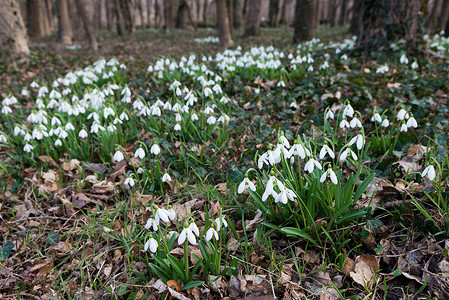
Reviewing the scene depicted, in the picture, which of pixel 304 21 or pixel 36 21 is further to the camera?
pixel 36 21

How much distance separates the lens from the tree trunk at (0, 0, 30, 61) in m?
6.57

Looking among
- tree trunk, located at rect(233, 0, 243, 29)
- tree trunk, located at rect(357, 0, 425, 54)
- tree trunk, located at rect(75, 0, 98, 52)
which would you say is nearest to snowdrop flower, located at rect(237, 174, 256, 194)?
tree trunk, located at rect(357, 0, 425, 54)

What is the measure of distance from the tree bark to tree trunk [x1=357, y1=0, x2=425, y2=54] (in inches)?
159

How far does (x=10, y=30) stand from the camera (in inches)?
264

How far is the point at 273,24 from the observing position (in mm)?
21844

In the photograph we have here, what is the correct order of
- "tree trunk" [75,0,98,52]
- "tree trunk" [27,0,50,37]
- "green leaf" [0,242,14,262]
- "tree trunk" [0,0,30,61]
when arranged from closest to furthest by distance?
"green leaf" [0,242,14,262], "tree trunk" [0,0,30,61], "tree trunk" [75,0,98,52], "tree trunk" [27,0,50,37]

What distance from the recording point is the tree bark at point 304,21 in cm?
969

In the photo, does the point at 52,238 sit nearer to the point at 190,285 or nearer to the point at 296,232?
the point at 190,285

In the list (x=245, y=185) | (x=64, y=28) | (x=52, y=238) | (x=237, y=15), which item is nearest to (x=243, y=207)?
(x=245, y=185)

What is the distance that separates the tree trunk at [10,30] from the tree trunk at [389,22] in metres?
7.13

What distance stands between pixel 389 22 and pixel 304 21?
4601mm

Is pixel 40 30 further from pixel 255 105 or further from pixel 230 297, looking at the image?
pixel 230 297

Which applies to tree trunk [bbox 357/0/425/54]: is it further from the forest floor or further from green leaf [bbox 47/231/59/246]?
green leaf [bbox 47/231/59/246]

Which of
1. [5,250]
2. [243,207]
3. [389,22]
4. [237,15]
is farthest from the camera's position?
[237,15]
